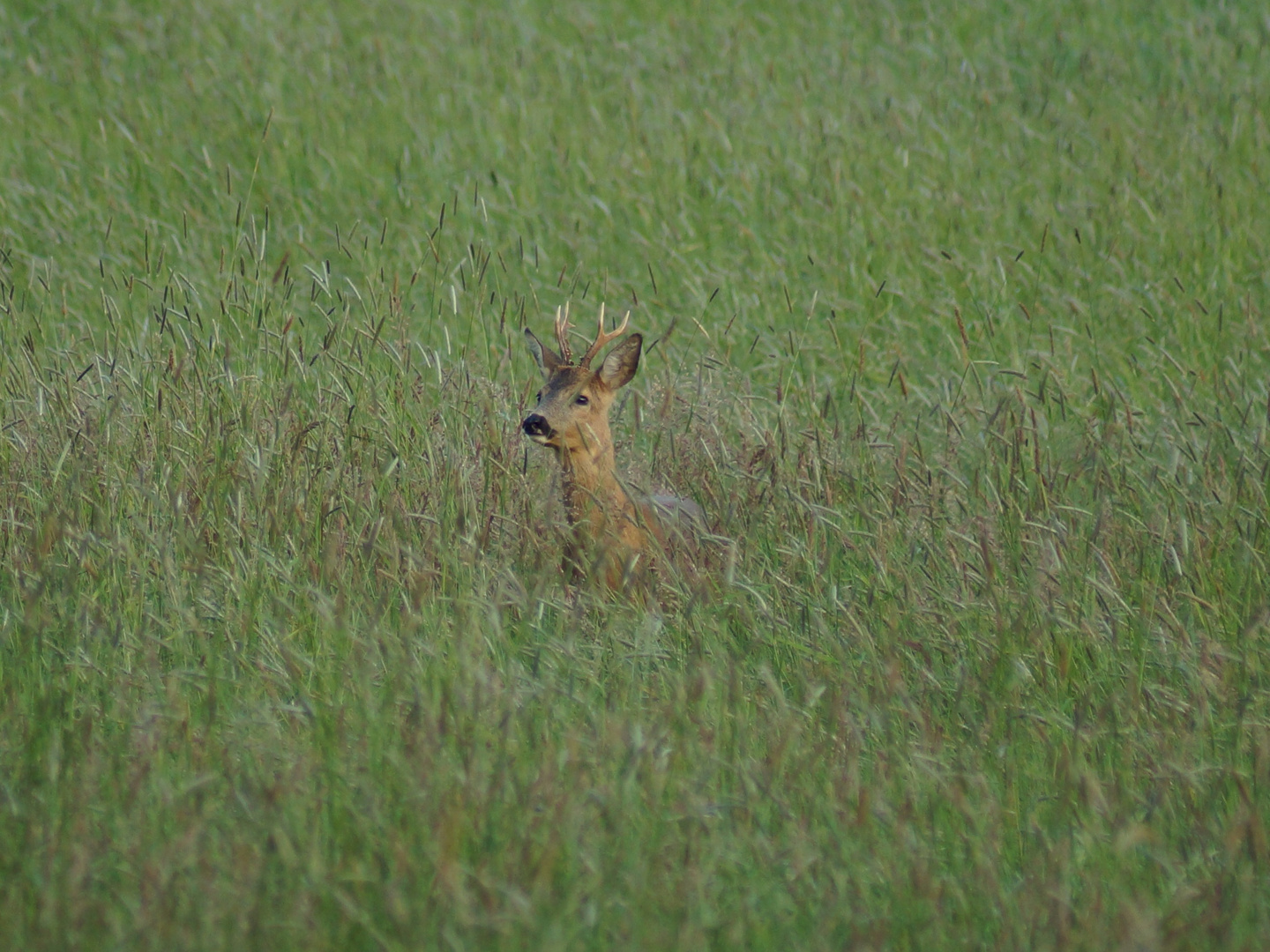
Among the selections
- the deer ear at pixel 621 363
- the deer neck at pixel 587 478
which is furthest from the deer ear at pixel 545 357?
the deer neck at pixel 587 478

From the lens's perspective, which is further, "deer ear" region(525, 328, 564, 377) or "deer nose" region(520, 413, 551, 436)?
"deer ear" region(525, 328, 564, 377)

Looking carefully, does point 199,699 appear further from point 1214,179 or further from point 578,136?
point 1214,179

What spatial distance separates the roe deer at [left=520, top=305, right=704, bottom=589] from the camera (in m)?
4.99

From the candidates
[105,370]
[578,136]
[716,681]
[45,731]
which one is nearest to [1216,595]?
[716,681]

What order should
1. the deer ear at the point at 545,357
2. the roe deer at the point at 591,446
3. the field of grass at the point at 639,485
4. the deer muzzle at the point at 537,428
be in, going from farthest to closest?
the deer ear at the point at 545,357 → the deer muzzle at the point at 537,428 → the roe deer at the point at 591,446 → the field of grass at the point at 639,485

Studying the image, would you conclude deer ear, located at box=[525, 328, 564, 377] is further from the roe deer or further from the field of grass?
the field of grass

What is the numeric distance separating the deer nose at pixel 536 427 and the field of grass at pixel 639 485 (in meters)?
0.13

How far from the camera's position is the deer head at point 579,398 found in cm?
527

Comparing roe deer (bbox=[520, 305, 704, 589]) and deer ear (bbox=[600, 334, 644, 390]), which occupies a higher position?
deer ear (bbox=[600, 334, 644, 390])

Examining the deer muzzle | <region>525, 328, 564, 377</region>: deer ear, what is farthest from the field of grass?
<region>525, 328, 564, 377</region>: deer ear

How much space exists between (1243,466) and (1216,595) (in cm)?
69

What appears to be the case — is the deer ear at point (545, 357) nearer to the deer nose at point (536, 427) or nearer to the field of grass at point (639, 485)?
the field of grass at point (639, 485)

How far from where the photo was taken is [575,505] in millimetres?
5328

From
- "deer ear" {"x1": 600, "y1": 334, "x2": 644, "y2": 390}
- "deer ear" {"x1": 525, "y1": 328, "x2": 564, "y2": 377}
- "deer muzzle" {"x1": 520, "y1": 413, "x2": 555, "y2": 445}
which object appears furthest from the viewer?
"deer ear" {"x1": 525, "y1": 328, "x2": 564, "y2": 377}
